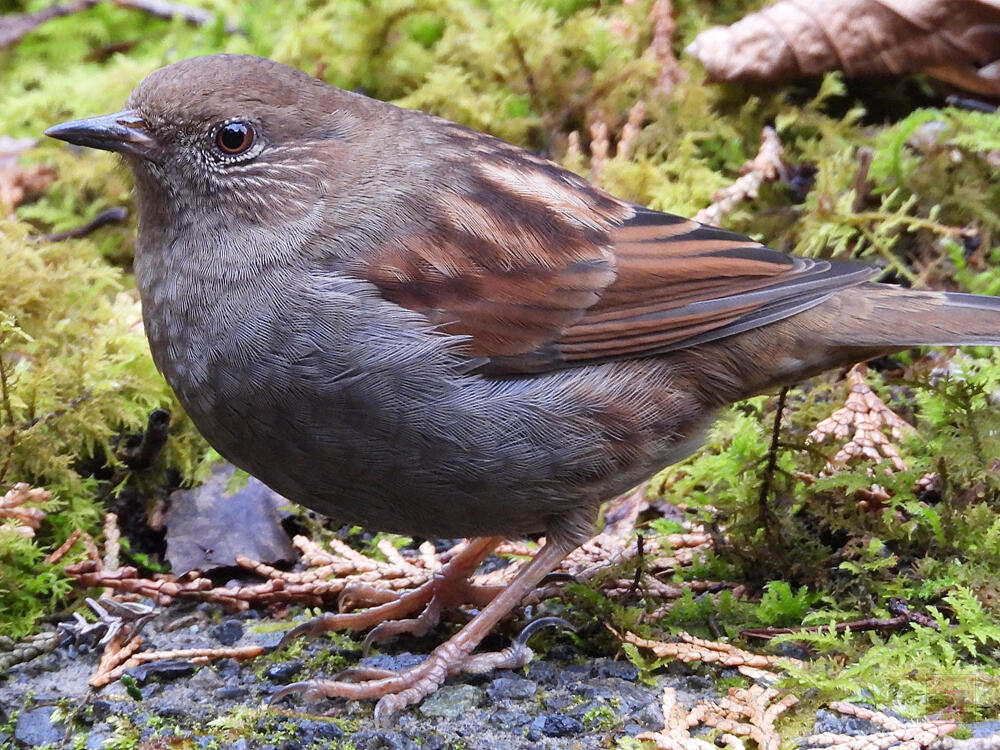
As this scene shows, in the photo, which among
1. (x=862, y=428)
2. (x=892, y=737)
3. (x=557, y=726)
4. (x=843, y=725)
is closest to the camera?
(x=892, y=737)

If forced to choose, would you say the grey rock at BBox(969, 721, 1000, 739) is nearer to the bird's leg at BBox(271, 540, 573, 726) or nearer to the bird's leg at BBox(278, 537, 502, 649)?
the bird's leg at BBox(271, 540, 573, 726)

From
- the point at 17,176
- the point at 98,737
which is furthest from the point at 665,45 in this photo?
the point at 98,737

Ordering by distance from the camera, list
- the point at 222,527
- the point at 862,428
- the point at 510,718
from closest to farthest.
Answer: the point at 510,718
the point at 862,428
the point at 222,527

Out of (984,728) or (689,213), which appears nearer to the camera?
(984,728)

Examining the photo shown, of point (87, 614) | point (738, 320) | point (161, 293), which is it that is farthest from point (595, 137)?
point (87, 614)

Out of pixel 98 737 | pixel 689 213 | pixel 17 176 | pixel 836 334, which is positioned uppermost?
pixel 17 176

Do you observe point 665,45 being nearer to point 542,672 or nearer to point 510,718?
point 542,672

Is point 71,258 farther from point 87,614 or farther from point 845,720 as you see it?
point 845,720
